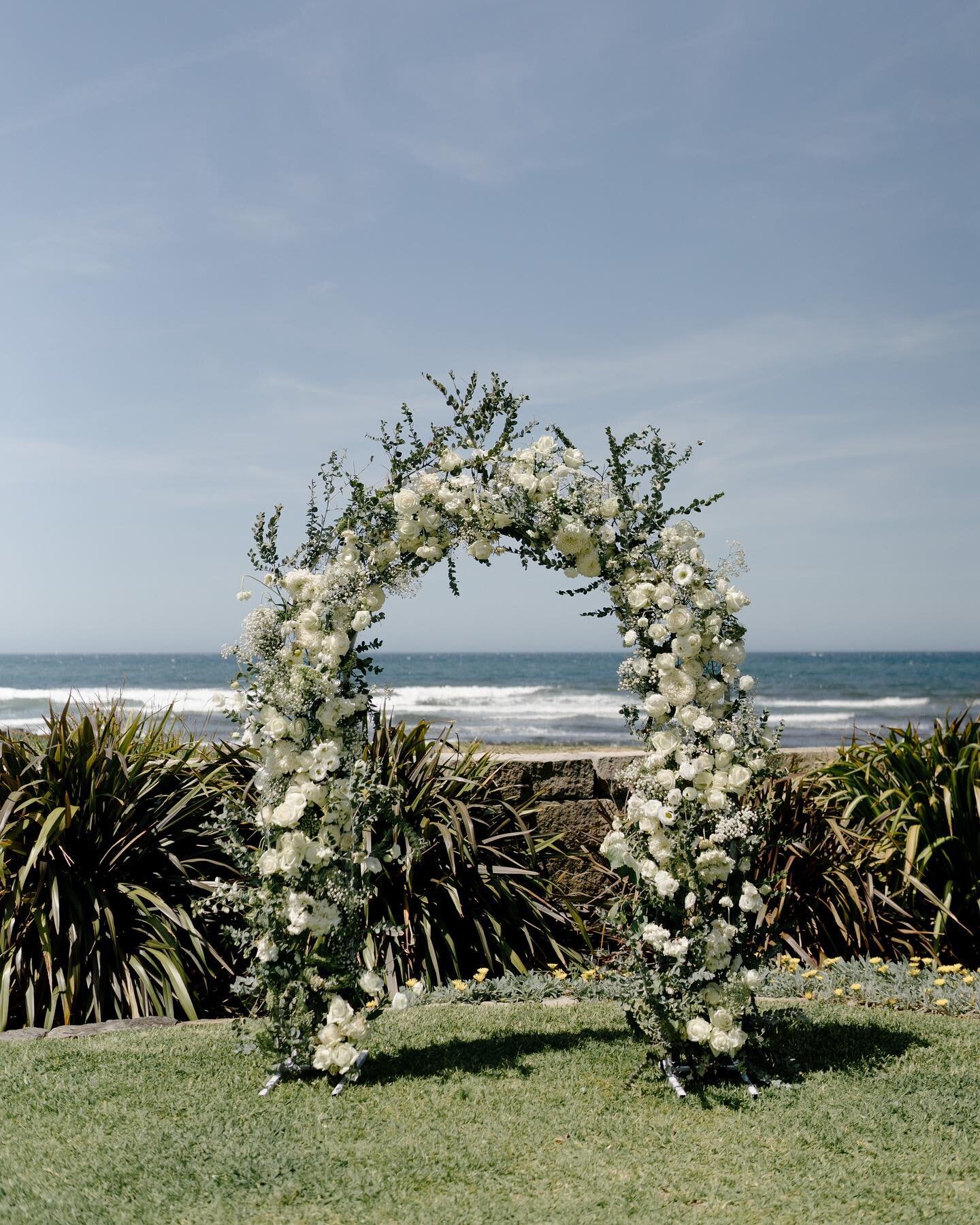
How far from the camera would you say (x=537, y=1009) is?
4961mm

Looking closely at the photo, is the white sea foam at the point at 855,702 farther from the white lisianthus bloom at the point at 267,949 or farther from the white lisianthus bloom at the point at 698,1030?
the white lisianthus bloom at the point at 267,949

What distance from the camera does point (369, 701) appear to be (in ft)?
13.7

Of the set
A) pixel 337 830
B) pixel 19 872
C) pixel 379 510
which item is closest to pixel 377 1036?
pixel 337 830

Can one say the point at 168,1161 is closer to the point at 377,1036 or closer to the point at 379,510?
the point at 377,1036

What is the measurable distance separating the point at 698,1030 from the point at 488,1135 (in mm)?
914

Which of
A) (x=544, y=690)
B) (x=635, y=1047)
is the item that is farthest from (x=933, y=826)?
(x=544, y=690)

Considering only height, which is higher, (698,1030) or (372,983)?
(372,983)

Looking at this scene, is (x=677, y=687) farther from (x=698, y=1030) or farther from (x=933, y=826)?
(x=933, y=826)

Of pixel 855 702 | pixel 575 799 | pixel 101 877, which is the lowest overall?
pixel 855 702

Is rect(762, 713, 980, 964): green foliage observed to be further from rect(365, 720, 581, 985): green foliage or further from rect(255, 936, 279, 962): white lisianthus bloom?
rect(255, 936, 279, 962): white lisianthus bloom

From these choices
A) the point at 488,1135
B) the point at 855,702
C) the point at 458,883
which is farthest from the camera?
the point at 855,702

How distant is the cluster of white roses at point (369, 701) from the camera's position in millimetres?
3930

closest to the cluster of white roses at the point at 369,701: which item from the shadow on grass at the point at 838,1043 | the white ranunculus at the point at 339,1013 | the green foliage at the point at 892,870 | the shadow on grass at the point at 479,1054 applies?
the white ranunculus at the point at 339,1013

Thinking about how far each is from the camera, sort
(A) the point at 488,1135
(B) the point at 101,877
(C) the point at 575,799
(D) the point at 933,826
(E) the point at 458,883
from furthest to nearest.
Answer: (C) the point at 575,799, (D) the point at 933,826, (E) the point at 458,883, (B) the point at 101,877, (A) the point at 488,1135
